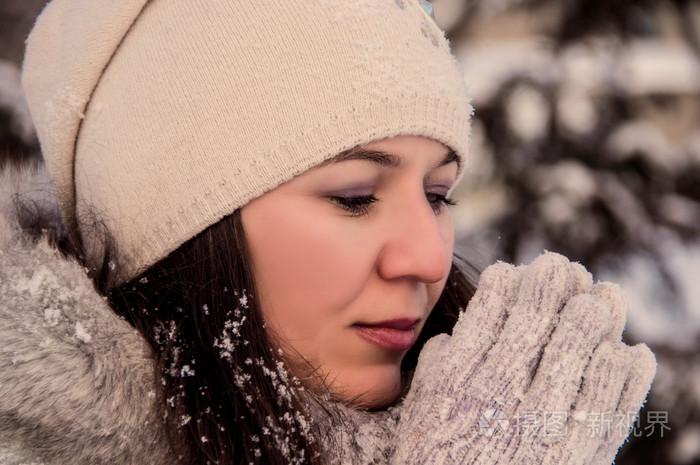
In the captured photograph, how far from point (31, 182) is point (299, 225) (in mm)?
829

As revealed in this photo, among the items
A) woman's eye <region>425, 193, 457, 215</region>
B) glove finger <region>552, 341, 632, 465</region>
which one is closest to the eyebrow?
woman's eye <region>425, 193, 457, 215</region>

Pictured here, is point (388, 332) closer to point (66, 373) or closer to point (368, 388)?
point (368, 388)

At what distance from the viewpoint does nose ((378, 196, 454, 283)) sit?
146cm

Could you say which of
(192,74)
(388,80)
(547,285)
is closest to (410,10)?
(388,80)

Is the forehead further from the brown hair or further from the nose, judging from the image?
the brown hair

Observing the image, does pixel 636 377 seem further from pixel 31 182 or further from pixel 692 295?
pixel 692 295

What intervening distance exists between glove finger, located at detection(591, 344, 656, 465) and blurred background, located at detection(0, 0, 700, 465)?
6.83 ft

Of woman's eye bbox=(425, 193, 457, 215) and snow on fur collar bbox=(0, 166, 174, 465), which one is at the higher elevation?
snow on fur collar bbox=(0, 166, 174, 465)

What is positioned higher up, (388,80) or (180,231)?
(388,80)

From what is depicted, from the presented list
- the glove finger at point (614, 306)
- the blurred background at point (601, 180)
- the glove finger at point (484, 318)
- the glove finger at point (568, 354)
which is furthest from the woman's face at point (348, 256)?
the blurred background at point (601, 180)

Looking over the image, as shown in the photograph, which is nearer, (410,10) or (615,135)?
(410,10)

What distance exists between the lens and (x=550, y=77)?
366 centimetres

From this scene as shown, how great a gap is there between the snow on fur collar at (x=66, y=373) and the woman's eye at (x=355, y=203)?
0.52m

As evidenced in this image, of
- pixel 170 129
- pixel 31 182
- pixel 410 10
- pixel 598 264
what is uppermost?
pixel 410 10
